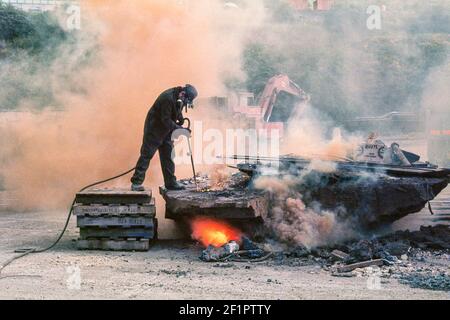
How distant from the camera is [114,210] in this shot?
10.3 metres

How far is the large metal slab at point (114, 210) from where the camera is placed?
33.9 feet

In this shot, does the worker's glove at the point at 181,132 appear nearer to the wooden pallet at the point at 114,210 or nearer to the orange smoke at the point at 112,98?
the wooden pallet at the point at 114,210

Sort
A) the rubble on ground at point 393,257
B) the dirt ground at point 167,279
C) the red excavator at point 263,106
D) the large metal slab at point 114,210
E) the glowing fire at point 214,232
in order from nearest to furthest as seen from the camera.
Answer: the dirt ground at point 167,279, the rubble on ground at point 393,257, the large metal slab at point 114,210, the glowing fire at point 214,232, the red excavator at point 263,106

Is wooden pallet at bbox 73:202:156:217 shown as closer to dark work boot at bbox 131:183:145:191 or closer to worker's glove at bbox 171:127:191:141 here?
dark work boot at bbox 131:183:145:191

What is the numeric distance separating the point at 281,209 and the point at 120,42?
32.5 feet

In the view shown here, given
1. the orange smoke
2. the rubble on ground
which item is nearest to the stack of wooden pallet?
the rubble on ground

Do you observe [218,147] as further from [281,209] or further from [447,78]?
[447,78]

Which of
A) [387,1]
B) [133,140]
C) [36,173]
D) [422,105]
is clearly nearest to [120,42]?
[133,140]

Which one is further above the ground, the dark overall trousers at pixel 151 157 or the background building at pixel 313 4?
the background building at pixel 313 4

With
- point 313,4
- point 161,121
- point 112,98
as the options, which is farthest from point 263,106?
point 313,4

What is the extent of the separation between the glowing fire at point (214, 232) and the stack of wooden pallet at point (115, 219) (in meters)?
0.83

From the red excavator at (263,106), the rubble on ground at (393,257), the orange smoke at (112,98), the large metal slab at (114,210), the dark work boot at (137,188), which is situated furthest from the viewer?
the red excavator at (263,106)

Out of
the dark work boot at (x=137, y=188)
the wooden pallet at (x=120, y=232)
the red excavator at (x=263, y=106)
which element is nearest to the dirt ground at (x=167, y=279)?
the wooden pallet at (x=120, y=232)

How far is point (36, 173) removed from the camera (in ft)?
53.2
